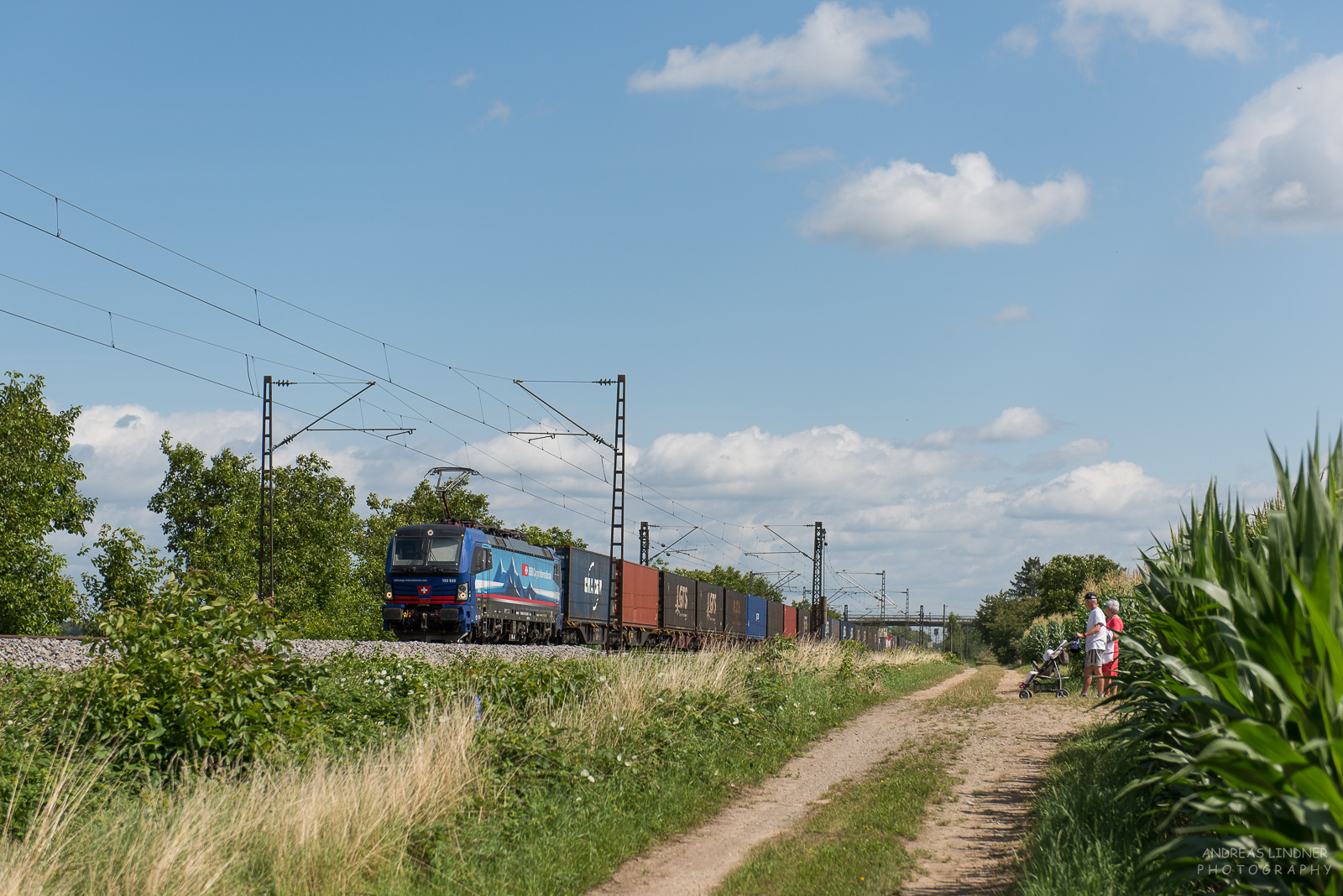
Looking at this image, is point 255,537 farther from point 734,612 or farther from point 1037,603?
point 1037,603

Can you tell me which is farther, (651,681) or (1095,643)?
(1095,643)

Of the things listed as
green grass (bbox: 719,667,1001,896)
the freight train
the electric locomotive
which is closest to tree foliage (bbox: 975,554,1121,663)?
the freight train

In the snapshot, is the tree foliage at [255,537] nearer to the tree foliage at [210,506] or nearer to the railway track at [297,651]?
the tree foliage at [210,506]

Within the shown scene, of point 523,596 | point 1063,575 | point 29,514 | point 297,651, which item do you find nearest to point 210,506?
point 29,514

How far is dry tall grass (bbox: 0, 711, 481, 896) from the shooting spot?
17.6 feet

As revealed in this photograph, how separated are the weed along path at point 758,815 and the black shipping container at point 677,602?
25882 mm

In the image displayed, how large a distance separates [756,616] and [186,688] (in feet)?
147

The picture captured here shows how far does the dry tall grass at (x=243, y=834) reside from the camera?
17.6 feet

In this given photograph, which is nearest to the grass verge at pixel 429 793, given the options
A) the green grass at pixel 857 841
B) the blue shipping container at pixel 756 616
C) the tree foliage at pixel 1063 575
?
the green grass at pixel 857 841

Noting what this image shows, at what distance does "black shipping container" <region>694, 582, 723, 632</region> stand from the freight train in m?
0.05

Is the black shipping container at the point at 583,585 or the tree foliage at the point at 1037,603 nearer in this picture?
the black shipping container at the point at 583,585

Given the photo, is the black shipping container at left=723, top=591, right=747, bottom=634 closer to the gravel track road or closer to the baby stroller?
the baby stroller

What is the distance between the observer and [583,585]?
37312 millimetres

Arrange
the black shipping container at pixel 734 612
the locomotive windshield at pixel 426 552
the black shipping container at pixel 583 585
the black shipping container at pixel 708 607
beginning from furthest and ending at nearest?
the black shipping container at pixel 734 612
the black shipping container at pixel 708 607
the black shipping container at pixel 583 585
the locomotive windshield at pixel 426 552
